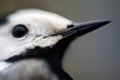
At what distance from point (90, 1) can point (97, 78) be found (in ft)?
0.91

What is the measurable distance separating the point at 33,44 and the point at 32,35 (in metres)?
0.02

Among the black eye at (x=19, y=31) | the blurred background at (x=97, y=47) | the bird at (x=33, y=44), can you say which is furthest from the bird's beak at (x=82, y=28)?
the blurred background at (x=97, y=47)

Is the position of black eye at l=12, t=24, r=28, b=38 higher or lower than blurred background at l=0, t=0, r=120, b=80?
higher

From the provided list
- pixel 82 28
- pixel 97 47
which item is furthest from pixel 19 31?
pixel 97 47

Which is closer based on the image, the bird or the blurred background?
the bird

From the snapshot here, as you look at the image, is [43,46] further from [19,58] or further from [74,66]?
[74,66]

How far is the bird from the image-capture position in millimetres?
1209

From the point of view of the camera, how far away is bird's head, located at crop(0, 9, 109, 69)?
121 cm

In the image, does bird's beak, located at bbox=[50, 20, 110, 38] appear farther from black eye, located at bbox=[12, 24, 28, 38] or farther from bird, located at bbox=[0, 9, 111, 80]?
Result: black eye, located at bbox=[12, 24, 28, 38]

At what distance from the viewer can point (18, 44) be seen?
1.21 meters

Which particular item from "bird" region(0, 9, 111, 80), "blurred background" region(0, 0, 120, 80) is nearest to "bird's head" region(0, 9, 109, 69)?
"bird" region(0, 9, 111, 80)

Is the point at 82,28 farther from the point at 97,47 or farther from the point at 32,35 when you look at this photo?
the point at 97,47

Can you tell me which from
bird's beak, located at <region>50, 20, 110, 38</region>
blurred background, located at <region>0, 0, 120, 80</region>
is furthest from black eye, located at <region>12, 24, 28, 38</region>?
blurred background, located at <region>0, 0, 120, 80</region>

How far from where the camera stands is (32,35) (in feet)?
4.00
